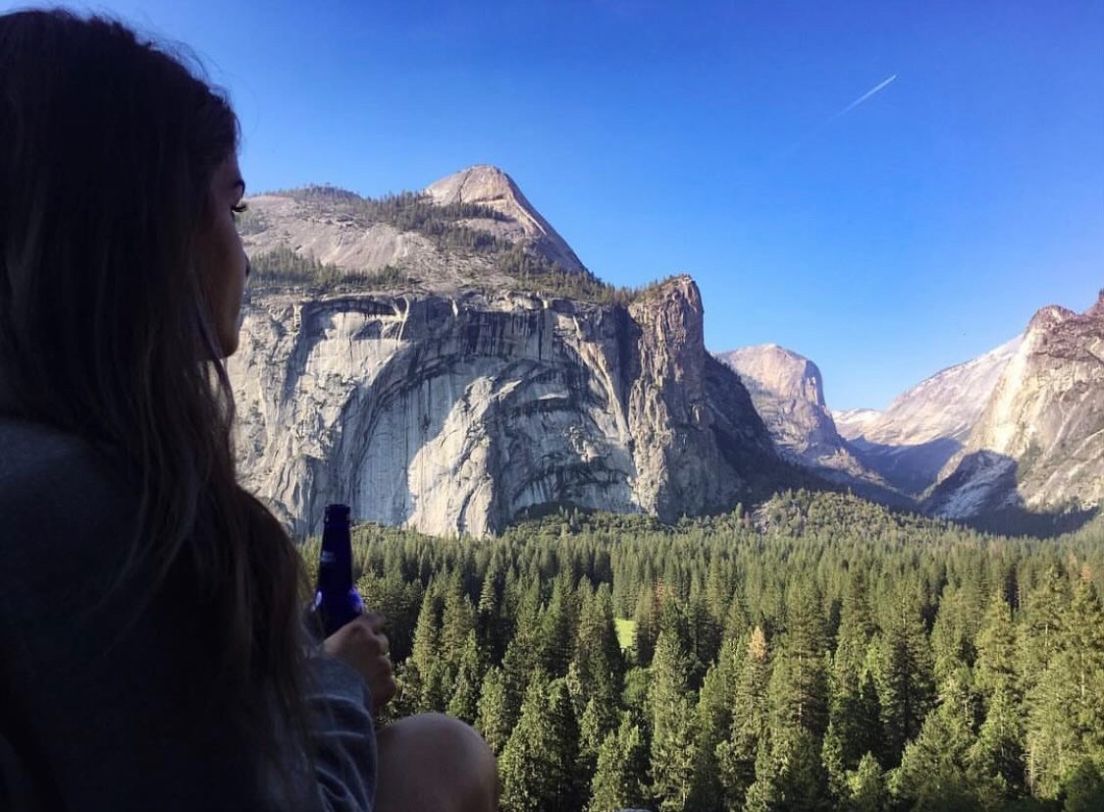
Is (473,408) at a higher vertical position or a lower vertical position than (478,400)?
lower

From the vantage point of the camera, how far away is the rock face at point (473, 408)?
329ft

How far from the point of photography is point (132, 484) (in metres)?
1.15

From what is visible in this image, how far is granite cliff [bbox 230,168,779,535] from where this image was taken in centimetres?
10038

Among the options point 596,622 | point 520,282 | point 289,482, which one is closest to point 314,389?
point 289,482

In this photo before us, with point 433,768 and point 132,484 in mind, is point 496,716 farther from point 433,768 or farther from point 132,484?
point 132,484

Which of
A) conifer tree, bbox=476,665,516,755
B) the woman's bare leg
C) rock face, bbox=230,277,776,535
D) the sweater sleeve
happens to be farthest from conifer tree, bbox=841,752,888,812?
rock face, bbox=230,277,776,535

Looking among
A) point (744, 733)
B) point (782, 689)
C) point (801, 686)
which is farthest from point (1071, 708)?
point (744, 733)

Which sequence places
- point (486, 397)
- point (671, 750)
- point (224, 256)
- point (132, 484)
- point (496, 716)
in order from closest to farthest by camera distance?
point (132, 484) → point (224, 256) → point (671, 750) → point (496, 716) → point (486, 397)

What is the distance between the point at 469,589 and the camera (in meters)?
54.7

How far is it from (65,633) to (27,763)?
9.2 inches

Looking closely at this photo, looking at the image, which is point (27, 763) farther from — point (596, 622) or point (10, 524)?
point (596, 622)

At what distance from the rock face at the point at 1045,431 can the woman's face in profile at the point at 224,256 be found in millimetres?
164755

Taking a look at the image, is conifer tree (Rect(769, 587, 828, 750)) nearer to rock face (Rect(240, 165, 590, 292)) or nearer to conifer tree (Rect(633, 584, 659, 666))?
conifer tree (Rect(633, 584, 659, 666))

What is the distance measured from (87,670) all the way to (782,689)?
27321mm
